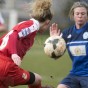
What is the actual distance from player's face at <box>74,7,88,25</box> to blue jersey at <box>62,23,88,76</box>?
101 mm

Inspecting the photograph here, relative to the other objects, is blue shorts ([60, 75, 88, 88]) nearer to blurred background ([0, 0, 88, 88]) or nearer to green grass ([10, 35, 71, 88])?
blurred background ([0, 0, 88, 88])

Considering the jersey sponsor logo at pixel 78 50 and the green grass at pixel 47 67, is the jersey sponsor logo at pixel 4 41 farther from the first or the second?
the green grass at pixel 47 67

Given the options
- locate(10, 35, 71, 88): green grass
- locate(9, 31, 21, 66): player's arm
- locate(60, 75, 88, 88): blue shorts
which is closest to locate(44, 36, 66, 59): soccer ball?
locate(60, 75, 88, 88): blue shorts

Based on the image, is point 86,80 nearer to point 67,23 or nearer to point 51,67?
point 51,67

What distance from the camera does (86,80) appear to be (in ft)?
25.4

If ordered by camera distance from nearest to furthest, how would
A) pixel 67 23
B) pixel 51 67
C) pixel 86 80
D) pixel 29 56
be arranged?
pixel 86 80
pixel 51 67
pixel 29 56
pixel 67 23

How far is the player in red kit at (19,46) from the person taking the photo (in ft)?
24.0

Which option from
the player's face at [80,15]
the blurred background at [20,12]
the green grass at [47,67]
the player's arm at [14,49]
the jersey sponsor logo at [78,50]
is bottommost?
the green grass at [47,67]

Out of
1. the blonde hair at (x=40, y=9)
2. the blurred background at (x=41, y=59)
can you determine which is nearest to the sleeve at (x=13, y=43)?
the blonde hair at (x=40, y=9)

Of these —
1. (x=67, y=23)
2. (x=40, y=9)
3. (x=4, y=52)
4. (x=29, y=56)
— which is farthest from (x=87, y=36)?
(x=67, y=23)

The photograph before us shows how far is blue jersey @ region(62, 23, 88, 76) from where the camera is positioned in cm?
780

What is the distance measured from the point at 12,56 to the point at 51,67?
5.85m

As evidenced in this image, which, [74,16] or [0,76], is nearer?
[0,76]

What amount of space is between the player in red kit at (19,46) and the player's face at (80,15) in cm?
43
